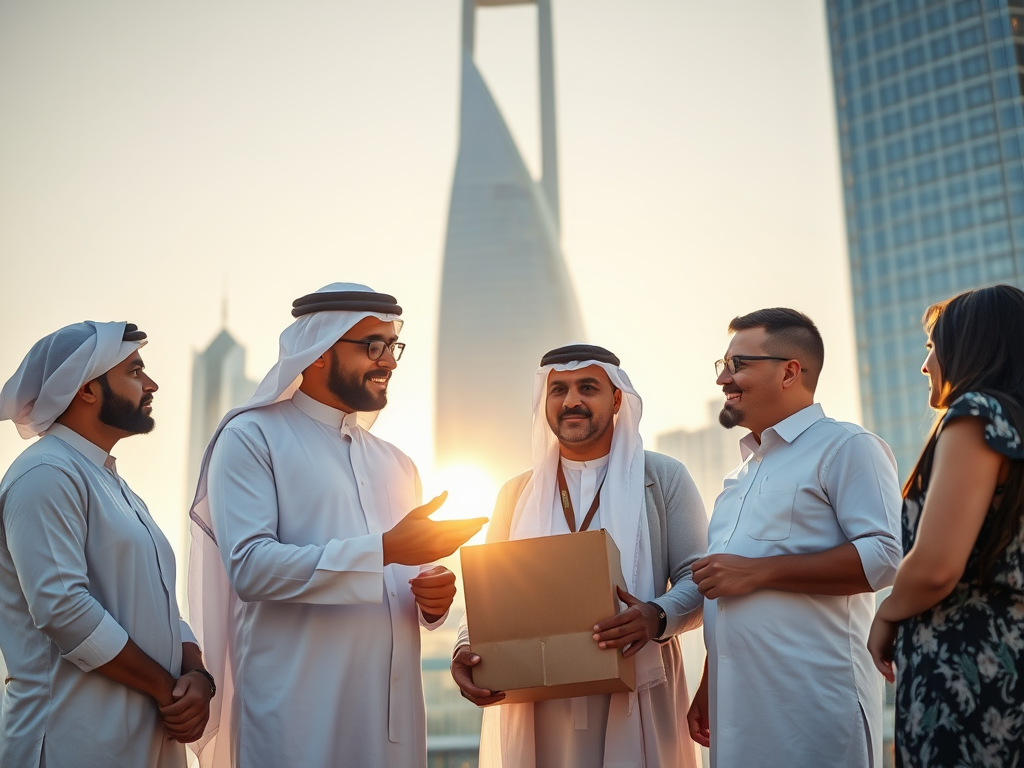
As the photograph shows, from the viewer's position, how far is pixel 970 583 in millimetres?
2531

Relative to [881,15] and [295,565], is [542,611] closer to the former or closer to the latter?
[295,565]

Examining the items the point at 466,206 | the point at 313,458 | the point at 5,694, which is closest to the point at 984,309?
the point at 313,458

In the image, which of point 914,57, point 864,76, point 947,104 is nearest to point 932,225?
point 947,104

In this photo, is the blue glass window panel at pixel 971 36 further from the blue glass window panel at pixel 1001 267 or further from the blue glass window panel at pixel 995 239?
the blue glass window panel at pixel 1001 267

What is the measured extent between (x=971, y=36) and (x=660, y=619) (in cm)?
6145

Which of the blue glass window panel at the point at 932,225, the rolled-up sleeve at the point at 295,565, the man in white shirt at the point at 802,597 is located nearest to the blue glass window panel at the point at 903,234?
the blue glass window panel at the point at 932,225

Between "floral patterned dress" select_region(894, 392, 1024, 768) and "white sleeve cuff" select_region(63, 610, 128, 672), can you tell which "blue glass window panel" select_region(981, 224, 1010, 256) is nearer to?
"floral patterned dress" select_region(894, 392, 1024, 768)

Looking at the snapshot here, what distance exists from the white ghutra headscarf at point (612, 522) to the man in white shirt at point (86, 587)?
1.09 meters

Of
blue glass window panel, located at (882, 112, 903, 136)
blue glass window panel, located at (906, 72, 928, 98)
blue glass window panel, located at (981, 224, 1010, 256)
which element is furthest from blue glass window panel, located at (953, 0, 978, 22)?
blue glass window panel, located at (981, 224, 1010, 256)

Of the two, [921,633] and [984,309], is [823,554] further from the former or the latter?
[984,309]

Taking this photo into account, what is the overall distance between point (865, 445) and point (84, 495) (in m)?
2.41

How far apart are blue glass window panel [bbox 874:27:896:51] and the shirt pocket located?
65217 millimetres

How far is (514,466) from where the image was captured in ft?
268

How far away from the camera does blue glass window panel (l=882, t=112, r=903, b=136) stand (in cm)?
6134
